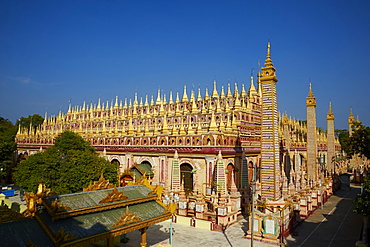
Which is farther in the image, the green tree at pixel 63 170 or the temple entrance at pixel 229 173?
the temple entrance at pixel 229 173

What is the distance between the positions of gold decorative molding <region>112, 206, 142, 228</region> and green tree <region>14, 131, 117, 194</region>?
13.1m

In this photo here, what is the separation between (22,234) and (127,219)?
4.13m

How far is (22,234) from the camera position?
396 inches

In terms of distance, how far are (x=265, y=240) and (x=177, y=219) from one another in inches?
307

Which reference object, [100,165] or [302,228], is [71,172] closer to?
[100,165]

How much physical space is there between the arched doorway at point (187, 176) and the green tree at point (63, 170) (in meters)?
6.75

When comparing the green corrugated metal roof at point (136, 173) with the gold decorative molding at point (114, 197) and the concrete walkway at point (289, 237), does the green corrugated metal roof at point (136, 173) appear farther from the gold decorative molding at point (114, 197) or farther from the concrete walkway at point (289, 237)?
the gold decorative molding at point (114, 197)

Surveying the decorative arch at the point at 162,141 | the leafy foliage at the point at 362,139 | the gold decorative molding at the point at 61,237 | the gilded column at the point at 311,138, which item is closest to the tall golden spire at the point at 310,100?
the gilded column at the point at 311,138

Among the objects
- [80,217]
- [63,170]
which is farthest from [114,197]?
[63,170]

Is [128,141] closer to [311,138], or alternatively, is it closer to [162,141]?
[162,141]

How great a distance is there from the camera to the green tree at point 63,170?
24.7 meters

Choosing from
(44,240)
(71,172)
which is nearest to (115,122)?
(71,172)

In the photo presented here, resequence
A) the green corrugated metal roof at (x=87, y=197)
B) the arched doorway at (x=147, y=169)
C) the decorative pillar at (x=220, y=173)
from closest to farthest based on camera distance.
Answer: the green corrugated metal roof at (x=87, y=197)
the decorative pillar at (x=220, y=173)
the arched doorway at (x=147, y=169)

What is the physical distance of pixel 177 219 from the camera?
24578 millimetres
